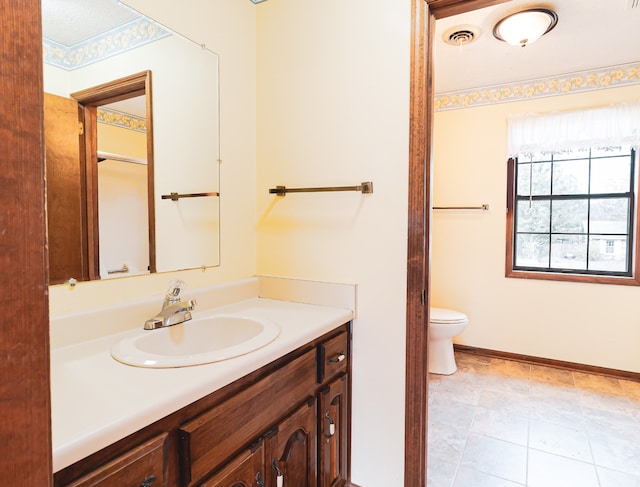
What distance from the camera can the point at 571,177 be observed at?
296cm

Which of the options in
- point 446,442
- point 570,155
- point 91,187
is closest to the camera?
point 91,187

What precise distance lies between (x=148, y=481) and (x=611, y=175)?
11.4ft

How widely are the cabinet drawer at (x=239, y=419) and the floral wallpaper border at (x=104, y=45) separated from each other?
1082 mm

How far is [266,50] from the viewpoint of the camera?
1.78 m

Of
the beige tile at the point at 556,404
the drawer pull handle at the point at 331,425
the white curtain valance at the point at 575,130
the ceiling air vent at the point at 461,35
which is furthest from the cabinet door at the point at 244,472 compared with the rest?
the white curtain valance at the point at 575,130

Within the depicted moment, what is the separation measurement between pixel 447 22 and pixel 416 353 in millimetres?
1850

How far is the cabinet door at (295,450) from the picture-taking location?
110 cm

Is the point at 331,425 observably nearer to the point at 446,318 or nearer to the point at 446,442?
the point at 446,442

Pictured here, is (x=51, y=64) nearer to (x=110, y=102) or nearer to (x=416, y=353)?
(x=110, y=102)

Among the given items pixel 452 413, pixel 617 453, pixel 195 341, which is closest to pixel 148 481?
pixel 195 341

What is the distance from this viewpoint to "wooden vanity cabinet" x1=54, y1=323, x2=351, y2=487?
73 centimetres

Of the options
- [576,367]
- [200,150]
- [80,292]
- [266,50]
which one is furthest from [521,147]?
[80,292]

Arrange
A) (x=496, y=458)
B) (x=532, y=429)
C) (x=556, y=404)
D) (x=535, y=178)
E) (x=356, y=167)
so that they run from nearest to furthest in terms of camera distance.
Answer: (x=356, y=167), (x=496, y=458), (x=532, y=429), (x=556, y=404), (x=535, y=178)

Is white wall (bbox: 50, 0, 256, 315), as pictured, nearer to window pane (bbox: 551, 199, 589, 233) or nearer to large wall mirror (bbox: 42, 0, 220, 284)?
large wall mirror (bbox: 42, 0, 220, 284)
